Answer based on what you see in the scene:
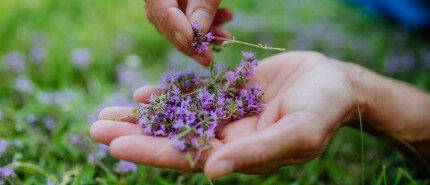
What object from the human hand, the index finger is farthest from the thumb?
the index finger

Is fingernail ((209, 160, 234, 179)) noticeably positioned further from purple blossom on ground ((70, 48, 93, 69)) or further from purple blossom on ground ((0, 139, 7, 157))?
purple blossom on ground ((70, 48, 93, 69))

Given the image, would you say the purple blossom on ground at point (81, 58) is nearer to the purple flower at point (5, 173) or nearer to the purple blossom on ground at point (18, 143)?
the purple blossom on ground at point (18, 143)

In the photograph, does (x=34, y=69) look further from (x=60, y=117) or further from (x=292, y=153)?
(x=292, y=153)

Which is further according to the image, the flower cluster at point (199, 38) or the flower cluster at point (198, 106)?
the flower cluster at point (199, 38)

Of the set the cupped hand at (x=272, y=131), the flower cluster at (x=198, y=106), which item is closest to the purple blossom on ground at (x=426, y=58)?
the cupped hand at (x=272, y=131)

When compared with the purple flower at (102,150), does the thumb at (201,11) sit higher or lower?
higher

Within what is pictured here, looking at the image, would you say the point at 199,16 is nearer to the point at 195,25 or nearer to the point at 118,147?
the point at 195,25

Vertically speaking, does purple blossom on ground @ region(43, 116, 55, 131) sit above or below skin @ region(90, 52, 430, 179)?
above

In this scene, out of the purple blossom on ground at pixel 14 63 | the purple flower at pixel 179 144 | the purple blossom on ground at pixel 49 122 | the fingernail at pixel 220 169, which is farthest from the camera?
the purple blossom on ground at pixel 14 63
